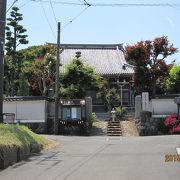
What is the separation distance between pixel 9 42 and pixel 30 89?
6700 millimetres

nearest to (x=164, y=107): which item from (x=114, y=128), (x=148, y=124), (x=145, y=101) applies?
(x=145, y=101)

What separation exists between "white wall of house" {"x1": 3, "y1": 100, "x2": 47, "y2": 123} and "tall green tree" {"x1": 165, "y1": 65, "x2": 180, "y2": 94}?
1824cm

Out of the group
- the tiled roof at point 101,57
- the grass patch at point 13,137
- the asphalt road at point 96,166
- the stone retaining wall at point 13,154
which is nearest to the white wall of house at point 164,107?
the tiled roof at point 101,57

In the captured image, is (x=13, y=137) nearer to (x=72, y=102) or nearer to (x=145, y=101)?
(x=72, y=102)

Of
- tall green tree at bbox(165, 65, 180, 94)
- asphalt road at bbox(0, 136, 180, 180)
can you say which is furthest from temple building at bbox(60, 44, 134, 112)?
asphalt road at bbox(0, 136, 180, 180)

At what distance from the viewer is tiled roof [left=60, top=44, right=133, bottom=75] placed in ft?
176

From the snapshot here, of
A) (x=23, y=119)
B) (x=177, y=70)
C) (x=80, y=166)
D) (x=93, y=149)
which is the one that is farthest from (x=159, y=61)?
(x=80, y=166)

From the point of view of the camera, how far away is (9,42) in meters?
46.7

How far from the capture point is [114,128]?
37438 millimetres

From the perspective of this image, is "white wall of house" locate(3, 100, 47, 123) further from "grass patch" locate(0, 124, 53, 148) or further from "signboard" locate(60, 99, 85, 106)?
"grass patch" locate(0, 124, 53, 148)

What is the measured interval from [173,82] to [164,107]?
14787 mm

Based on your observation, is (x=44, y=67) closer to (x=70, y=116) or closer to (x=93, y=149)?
(x=70, y=116)

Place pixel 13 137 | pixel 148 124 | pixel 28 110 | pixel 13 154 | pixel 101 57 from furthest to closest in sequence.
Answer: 1. pixel 101 57
2. pixel 28 110
3. pixel 148 124
4. pixel 13 137
5. pixel 13 154

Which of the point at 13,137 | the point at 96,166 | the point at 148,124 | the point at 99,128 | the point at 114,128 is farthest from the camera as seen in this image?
the point at 99,128
